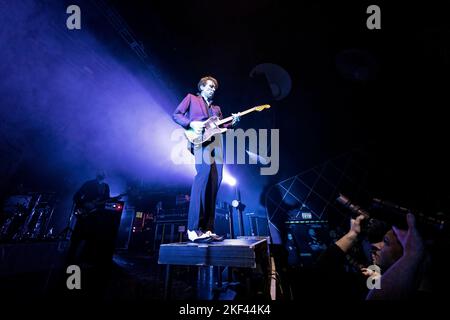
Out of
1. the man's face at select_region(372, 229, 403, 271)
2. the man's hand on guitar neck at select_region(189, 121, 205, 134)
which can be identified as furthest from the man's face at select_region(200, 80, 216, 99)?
the man's face at select_region(372, 229, 403, 271)

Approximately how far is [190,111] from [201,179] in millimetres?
894

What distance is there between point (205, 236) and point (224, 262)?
18.0 inches

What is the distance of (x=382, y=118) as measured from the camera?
4.42 metres

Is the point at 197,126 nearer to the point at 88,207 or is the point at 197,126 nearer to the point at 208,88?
the point at 208,88

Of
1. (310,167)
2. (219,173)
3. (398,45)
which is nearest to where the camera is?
(219,173)

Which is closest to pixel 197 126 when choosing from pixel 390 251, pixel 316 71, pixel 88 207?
pixel 390 251

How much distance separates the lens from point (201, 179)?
189 cm

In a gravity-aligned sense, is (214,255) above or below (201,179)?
below

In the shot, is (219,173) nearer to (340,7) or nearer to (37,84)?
(340,7)

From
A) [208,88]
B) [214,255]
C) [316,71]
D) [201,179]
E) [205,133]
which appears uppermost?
[316,71]

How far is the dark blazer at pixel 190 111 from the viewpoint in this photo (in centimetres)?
212

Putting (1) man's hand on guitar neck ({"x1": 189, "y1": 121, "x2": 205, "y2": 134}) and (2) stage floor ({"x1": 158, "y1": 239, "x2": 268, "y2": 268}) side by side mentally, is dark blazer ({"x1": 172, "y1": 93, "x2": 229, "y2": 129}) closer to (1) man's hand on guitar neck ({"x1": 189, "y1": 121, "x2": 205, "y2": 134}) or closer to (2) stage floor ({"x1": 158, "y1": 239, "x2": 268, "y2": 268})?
(1) man's hand on guitar neck ({"x1": 189, "y1": 121, "x2": 205, "y2": 134})

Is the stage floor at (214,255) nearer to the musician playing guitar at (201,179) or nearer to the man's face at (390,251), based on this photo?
the musician playing guitar at (201,179)

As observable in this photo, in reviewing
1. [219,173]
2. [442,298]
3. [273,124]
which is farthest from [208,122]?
[273,124]
